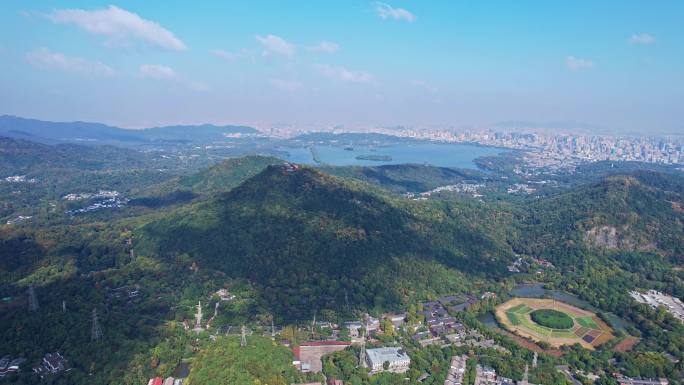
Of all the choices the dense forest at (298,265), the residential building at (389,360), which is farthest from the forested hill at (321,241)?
the residential building at (389,360)

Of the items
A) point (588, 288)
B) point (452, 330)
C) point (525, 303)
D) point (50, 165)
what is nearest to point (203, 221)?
point (452, 330)

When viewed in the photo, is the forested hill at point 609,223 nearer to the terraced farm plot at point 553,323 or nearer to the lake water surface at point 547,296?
the lake water surface at point 547,296

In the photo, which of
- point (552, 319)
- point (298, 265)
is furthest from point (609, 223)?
point (298, 265)

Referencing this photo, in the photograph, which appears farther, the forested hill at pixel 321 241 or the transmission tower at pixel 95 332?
the forested hill at pixel 321 241

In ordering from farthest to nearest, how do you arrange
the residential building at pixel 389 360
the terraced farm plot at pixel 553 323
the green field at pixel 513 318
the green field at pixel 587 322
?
A: the green field at pixel 513 318 → the green field at pixel 587 322 → the terraced farm plot at pixel 553 323 → the residential building at pixel 389 360

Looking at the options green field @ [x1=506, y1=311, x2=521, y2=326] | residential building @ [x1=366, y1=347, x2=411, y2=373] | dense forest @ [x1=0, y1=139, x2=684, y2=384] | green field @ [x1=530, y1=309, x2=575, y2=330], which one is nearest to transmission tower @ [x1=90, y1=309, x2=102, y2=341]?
dense forest @ [x1=0, y1=139, x2=684, y2=384]

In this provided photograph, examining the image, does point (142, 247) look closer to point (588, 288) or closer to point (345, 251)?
point (345, 251)

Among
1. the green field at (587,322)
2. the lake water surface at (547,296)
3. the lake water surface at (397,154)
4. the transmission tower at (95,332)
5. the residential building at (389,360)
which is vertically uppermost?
the lake water surface at (397,154)

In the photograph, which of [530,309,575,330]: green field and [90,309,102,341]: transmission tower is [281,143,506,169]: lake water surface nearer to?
[530,309,575,330]: green field

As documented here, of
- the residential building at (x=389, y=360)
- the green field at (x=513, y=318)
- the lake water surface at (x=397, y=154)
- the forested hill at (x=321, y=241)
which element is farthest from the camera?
the lake water surface at (x=397, y=154)
